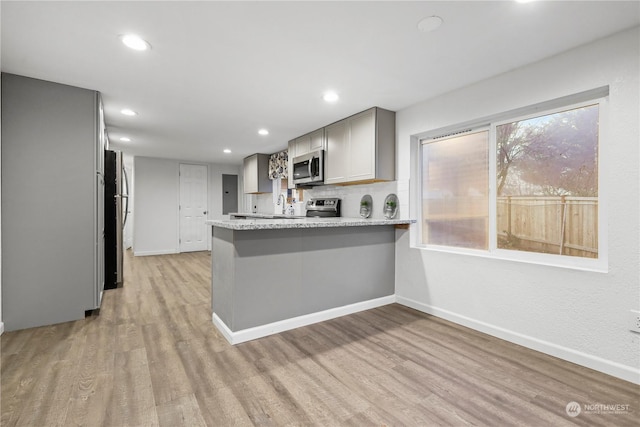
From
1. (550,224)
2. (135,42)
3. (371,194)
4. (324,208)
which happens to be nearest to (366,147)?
(371,194)

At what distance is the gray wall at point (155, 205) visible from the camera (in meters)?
6.62

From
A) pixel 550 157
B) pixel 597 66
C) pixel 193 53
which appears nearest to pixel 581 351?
pixel 550 157

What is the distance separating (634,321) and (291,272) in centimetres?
233

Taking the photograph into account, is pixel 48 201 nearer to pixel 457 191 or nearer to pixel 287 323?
pixel 287 323

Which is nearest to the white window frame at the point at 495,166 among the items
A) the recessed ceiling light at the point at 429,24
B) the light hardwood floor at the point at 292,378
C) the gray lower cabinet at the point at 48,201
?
the light hardwood floor at the point at 292,378

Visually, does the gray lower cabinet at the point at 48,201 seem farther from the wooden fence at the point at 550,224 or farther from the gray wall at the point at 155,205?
the gray wall at the point at 155,205

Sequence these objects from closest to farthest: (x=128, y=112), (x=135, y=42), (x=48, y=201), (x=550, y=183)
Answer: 1. (x=135, y=42)
2. (x=550, y=183)
3. (x=48, y=201)
4. (x=128, y=112)

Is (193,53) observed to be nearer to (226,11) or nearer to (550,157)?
(226,11)

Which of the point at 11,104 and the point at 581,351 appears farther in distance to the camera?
the point at 11,104

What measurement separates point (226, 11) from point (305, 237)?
1.75 m

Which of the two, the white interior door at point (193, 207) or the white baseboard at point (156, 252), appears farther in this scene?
the white interior door at point (193, 207)

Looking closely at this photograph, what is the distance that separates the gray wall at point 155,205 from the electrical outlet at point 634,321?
7.44 meters

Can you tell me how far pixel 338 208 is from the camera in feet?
14.0

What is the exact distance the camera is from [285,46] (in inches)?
81.7
